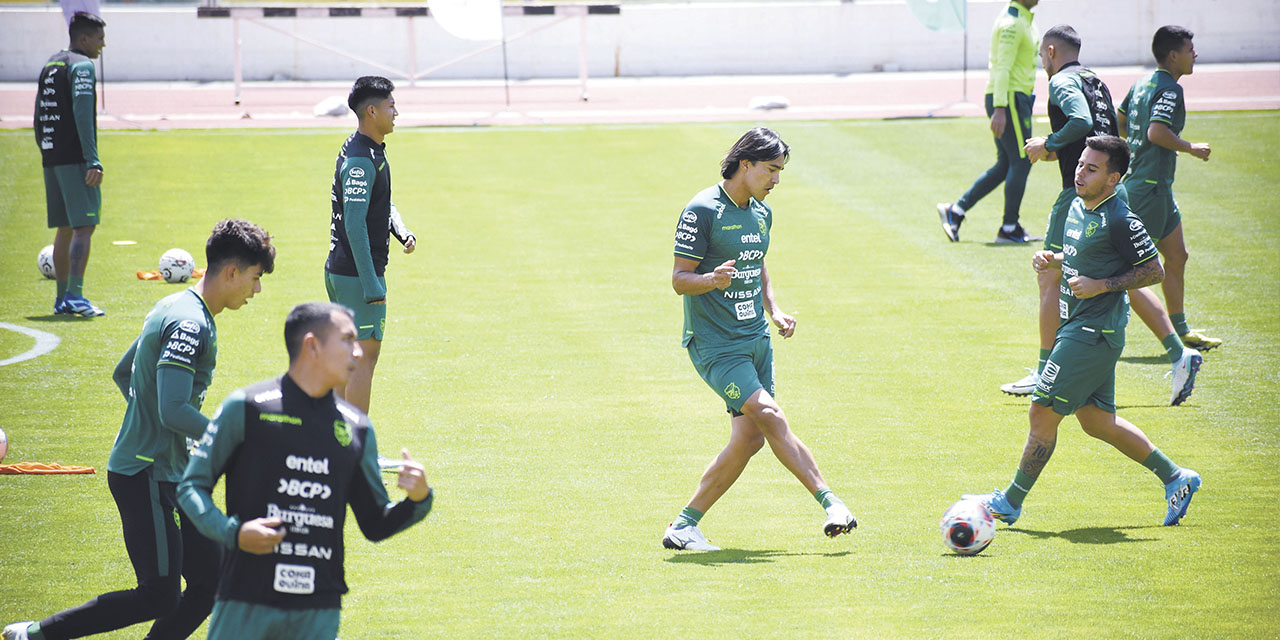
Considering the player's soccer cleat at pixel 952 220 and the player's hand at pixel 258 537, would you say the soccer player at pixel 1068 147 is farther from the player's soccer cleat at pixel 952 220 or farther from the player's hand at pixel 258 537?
the player's hand at pixel 258 537

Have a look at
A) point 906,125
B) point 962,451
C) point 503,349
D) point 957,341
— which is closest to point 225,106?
point 906,125

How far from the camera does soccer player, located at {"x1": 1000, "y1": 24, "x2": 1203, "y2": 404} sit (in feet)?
30.3

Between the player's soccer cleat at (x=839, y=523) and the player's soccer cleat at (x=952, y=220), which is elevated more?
the player's soccer cleat at (x=952, y=220)

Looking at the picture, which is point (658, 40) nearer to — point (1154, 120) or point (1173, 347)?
point (1154, 120)

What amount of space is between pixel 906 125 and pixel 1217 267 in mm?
9543

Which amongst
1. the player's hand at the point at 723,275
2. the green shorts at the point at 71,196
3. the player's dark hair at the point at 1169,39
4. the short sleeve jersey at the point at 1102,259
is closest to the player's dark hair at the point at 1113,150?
the short sleeve jersey at the point at 1102,259

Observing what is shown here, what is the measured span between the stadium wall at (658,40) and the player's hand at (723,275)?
26.4 meters

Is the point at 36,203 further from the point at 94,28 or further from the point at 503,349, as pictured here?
the point at 503,349

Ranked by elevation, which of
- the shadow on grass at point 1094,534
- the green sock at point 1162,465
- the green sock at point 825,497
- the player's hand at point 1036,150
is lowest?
the shadow on grass at point 1094,534

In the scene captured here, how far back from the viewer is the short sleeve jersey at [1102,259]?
718 cm

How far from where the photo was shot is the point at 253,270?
5.11 metres

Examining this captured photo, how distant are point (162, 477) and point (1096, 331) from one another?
4.84 meters

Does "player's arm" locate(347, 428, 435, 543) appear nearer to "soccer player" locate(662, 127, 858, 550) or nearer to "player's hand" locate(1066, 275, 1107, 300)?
"soccer player" locate(662, 127, 858, 550)

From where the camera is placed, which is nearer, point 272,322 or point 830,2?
point 272,322
